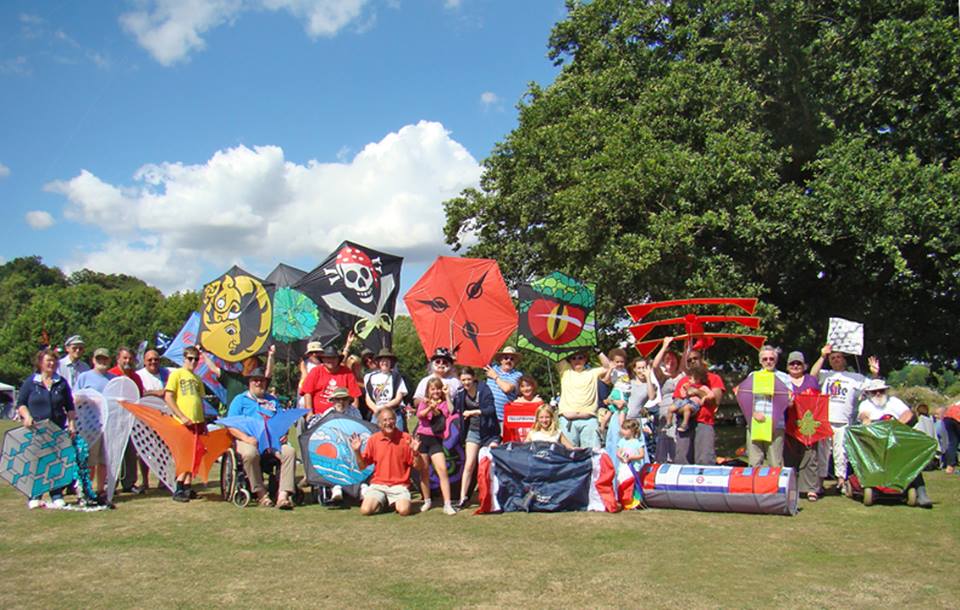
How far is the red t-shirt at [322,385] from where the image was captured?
32.6ft

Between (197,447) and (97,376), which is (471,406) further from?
(97,376)

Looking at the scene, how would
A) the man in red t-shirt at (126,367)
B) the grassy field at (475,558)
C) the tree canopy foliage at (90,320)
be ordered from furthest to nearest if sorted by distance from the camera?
the tree canopy foliage at (90,320), the man in red t-shirt at (126,367), the grassy field at (475,558)

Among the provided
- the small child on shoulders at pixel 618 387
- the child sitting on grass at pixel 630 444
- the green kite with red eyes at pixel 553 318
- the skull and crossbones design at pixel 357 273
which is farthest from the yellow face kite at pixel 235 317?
the child sitting on grass at pixel 630 444

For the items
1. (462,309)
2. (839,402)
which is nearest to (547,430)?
(462,309)

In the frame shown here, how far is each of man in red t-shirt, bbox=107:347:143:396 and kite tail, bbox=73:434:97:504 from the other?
0.97 m

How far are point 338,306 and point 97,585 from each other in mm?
6429

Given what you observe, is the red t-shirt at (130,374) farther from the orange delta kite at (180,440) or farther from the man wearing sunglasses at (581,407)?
the man wearing sunglasses at (581,407)

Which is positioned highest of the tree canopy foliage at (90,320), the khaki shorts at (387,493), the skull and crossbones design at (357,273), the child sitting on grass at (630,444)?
the tree canopy foliage at (90,320)

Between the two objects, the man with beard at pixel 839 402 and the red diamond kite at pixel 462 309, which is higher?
the red diamond kite at pixel 462 309

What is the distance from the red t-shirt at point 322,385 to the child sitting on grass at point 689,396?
4030 millimetres

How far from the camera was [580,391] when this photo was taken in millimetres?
9477

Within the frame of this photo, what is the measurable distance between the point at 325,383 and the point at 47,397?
3.10m

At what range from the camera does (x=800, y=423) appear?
31.4 feet

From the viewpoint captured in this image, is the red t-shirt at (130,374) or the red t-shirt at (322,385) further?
the red t-shirt at (322,385)
